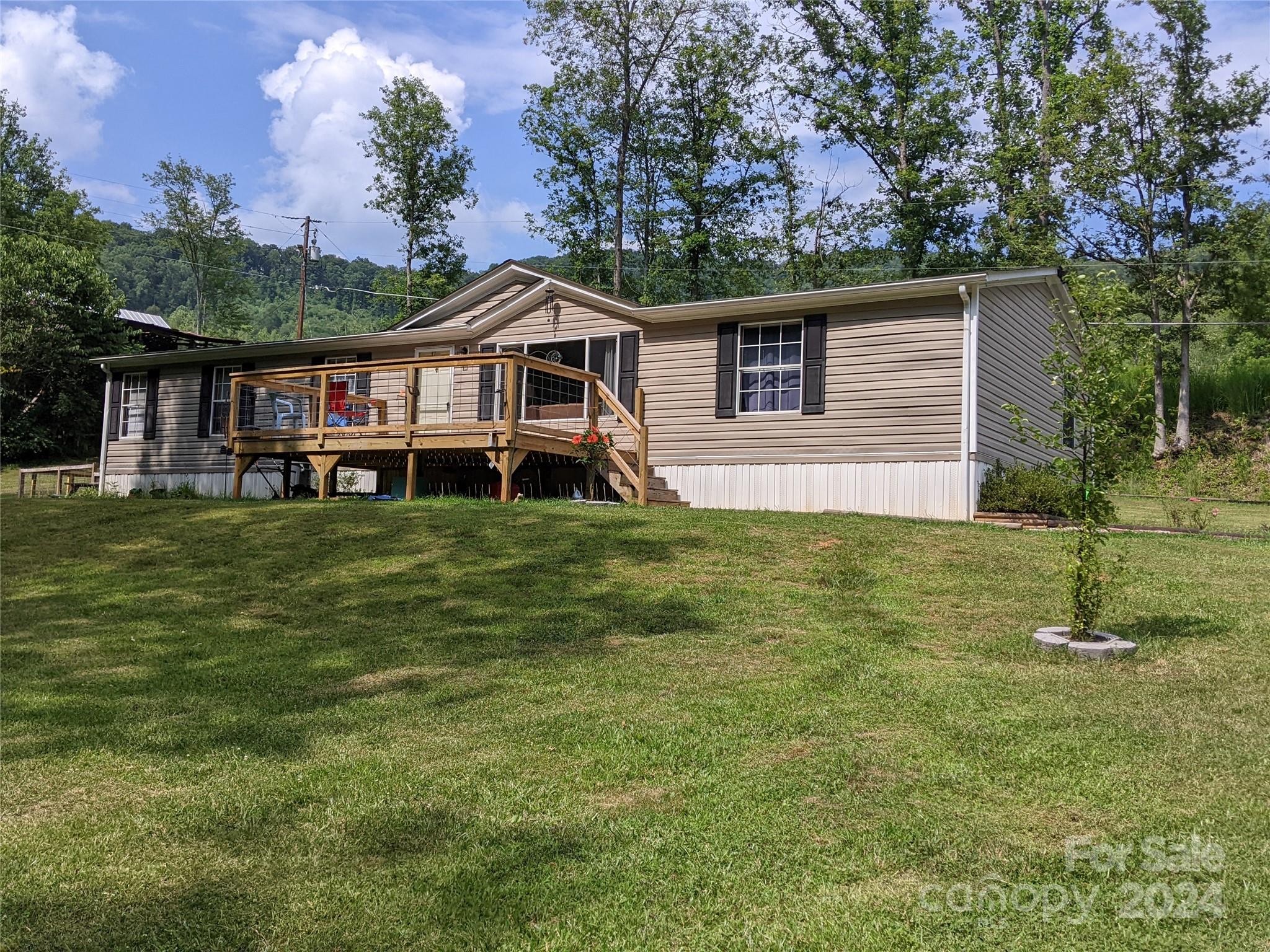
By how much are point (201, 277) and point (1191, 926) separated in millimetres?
57590

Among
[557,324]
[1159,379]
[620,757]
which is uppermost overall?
[1159,379]

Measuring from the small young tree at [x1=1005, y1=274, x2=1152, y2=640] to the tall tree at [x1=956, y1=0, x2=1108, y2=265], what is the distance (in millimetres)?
22313

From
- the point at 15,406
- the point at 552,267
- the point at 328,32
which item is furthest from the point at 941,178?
the point at 15,406

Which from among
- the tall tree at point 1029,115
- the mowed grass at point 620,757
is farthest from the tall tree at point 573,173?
the mowed grass at point 620,757

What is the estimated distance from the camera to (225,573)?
924cm

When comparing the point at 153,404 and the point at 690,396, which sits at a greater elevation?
the point at 153,404

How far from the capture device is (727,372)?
15188 millimetres

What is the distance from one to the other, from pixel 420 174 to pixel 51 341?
1401cm

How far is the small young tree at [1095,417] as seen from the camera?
20.1 ft

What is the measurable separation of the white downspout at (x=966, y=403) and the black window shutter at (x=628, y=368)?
5.59 metres

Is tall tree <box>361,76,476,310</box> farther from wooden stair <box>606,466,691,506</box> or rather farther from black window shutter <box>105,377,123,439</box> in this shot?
wooden stair <box>606,466,691,506</box>

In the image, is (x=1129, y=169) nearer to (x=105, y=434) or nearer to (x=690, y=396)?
(x=690, y=396)

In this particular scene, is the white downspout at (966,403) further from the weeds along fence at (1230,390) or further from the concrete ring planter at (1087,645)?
the weeds along fence at (1230,390)

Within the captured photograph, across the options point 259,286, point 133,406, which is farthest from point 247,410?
point 259,286
